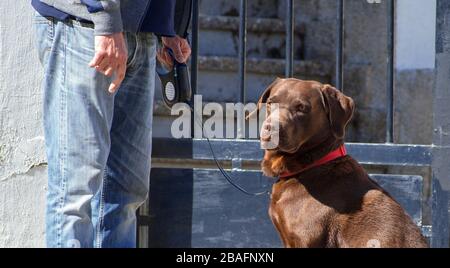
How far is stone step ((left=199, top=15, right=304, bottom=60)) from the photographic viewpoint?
20.0 feet

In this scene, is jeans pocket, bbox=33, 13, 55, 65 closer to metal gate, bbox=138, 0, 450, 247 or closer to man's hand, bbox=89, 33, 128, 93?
man's hand, bbox=89, 33, 128, 93

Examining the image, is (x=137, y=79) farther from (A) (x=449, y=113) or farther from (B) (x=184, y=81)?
(A) (x=449, y=113)

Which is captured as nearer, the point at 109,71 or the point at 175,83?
the point at 109,71

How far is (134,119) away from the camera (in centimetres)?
379

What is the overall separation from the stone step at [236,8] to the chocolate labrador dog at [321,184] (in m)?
2.51

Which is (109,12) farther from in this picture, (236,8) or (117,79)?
(236,8)

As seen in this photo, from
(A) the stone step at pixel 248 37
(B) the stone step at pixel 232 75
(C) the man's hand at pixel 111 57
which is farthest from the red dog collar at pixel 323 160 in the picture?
(A) the stone step at pixel 248 37

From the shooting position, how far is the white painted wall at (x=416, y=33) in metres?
5.88

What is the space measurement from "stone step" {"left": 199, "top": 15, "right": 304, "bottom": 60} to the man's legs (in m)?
2.27

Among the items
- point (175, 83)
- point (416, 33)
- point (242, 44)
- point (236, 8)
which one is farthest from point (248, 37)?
point (175, 83)

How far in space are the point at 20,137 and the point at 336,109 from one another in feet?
4.50

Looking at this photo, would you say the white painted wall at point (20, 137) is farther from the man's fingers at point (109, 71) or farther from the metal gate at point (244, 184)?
the man's fingers at point (109, 71)

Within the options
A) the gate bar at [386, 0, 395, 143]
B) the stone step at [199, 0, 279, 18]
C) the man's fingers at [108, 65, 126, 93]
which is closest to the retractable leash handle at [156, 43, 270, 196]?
the man's fingers at [108, 65, 126, 93]

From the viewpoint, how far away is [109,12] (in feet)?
11.2
